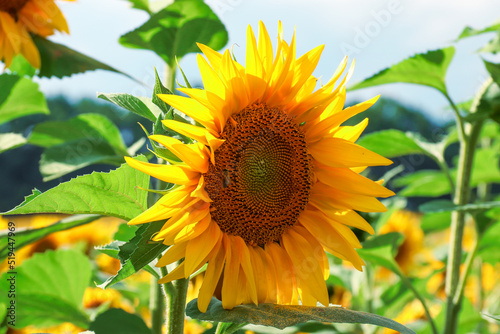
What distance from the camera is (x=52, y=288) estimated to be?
129 centimetres

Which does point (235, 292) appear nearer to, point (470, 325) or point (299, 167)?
point (299, 167)

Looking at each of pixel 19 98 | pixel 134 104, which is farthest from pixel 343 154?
pixel 19 98

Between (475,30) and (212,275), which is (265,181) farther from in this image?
(475,30)

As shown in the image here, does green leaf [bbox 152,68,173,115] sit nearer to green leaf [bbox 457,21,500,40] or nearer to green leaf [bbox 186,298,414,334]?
green leaf [bbox 186,298,414,334]

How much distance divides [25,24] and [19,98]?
0.21 m

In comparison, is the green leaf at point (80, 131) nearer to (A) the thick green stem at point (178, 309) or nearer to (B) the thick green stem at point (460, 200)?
(A) the thick green stem at point (178, 309)

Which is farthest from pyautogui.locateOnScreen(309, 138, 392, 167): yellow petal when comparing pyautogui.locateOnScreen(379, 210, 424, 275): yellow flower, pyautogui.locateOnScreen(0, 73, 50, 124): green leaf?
pyautogui.locateOnScreen(379, 210, 424, 275): yellow flower

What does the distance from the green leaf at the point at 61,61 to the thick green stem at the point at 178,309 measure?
0.74 m

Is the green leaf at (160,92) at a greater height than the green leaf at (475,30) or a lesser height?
lesser

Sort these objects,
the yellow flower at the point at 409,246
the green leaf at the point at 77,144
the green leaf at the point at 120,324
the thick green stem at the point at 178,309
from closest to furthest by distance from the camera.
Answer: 1. the thick green stem at the point at 178,309
2. the green leaf at the point at 120,324
3. the green leaf at the point at 77,144
4. the yellow flower at the point at 409,246

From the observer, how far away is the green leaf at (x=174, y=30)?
1.14m

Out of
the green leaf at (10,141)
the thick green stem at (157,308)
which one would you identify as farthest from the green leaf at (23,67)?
the thick green stem at (157,308)

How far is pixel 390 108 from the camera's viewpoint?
14.1 m

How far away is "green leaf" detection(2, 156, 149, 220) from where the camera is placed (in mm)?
681
